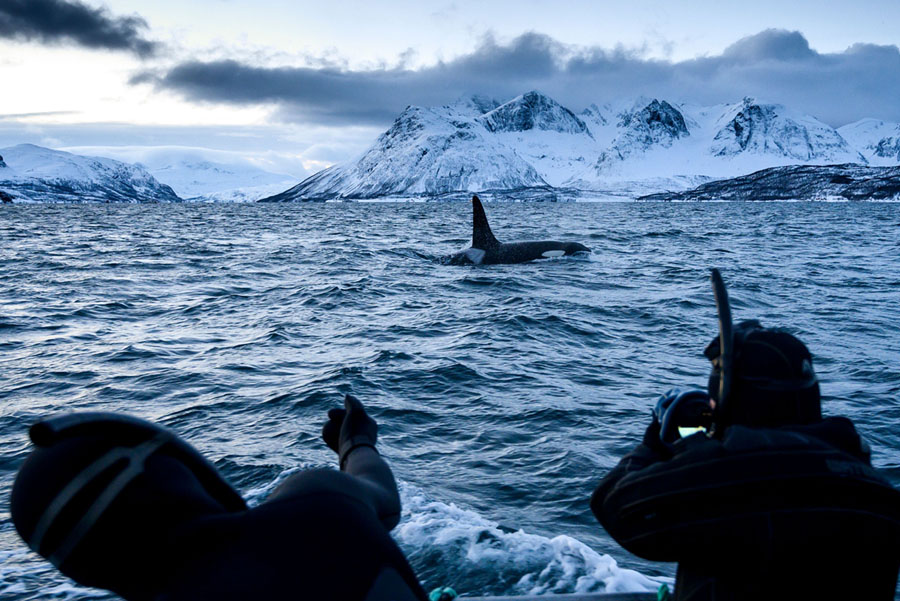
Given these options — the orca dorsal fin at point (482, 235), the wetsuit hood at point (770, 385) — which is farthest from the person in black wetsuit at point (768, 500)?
the orca dorsal fin at point (482, 235)

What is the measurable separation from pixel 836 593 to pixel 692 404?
878 millimetres

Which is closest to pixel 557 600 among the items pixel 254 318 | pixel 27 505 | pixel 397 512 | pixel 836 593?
pixel 397 512

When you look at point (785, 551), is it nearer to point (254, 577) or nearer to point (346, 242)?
point (254, 577)

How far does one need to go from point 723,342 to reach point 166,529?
215 cm

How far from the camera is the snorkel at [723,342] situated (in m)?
2.67

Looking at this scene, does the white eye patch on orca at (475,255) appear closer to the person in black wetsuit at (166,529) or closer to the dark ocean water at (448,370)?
the dark ocean water at (448,370)

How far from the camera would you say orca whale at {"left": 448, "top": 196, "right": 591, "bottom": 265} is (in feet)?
95.0

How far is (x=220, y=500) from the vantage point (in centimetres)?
266

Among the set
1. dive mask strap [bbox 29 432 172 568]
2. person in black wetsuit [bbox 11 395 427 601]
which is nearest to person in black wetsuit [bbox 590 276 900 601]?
person in black wetsuit [bbox 11 395 427 601]

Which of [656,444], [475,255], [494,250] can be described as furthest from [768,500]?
[494,250]

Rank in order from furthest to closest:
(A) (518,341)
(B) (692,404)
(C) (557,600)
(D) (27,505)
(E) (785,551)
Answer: (A) (518,341)
(C) (557,600)
(B) (692,404)
(E) (785,551)
(D) (27,505)

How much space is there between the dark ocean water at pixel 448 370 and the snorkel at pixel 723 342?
3.10 meters

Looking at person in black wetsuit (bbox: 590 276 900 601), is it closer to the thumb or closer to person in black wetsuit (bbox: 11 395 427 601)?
person in black wetsuit (bbox: 11 395 427 601)

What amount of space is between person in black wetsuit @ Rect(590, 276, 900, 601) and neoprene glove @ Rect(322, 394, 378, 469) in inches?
59.1
